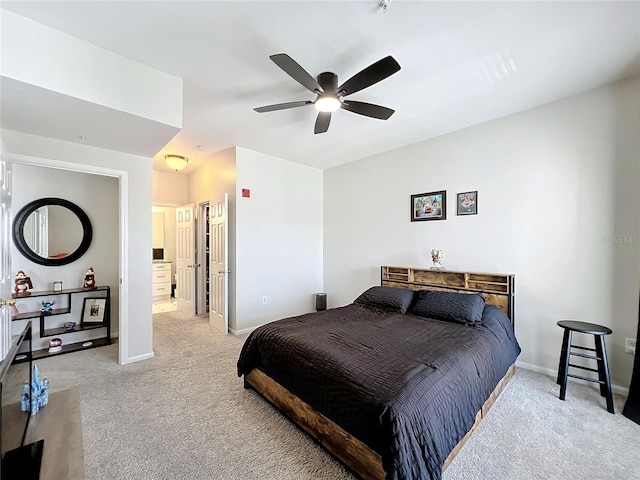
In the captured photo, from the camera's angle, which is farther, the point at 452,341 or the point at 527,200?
the point at 527,200

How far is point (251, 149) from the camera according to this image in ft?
13.8

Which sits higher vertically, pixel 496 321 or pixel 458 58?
pixel 458 58

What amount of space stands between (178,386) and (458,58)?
3.74 m

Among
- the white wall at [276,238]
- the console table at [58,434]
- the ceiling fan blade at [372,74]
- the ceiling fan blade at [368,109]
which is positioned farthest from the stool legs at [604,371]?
the white wall at [276,238]

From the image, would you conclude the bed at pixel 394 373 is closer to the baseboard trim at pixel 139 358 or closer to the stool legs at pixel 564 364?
the stool legs at pixel 564 364

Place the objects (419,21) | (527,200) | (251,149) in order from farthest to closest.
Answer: (251,149) < (527,200) < (419,21)

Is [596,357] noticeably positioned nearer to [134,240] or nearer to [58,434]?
[58,434]

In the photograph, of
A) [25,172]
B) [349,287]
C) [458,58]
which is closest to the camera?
[458,58]

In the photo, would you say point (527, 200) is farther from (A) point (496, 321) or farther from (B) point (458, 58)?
(B) point (458, 58)

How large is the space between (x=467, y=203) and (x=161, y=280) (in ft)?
21.1

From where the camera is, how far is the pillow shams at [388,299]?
322 centimetres

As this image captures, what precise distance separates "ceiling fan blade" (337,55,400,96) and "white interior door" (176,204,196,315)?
402 cm

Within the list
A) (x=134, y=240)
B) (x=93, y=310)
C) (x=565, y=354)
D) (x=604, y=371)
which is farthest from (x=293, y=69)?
(x=93, y=310)

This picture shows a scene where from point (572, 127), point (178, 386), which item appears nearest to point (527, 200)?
point (572, 127)
